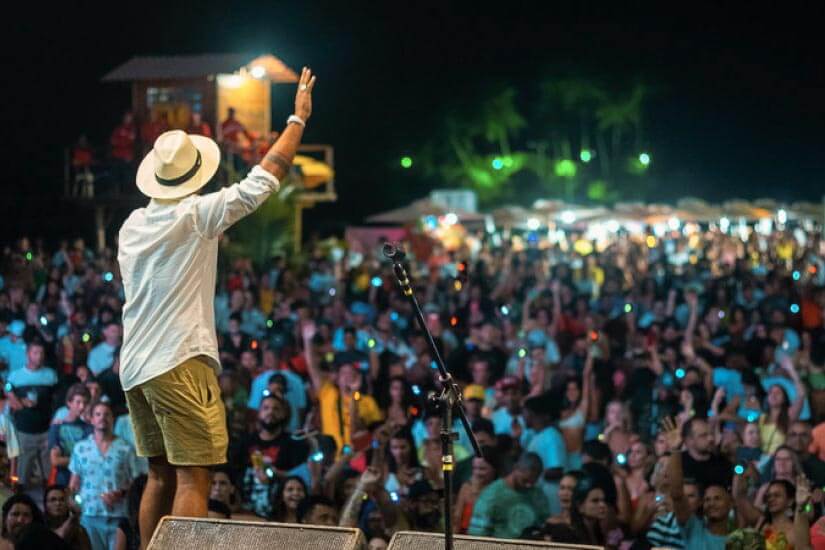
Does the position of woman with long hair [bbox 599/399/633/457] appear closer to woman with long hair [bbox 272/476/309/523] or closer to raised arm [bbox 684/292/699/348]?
woman with long hair [bbox 272/476/309/523]

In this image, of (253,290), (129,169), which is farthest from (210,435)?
(129,169)

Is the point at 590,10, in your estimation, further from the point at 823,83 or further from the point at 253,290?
the point at 253,290

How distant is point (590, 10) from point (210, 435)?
214 feet

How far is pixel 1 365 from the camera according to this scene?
1130 centimetres

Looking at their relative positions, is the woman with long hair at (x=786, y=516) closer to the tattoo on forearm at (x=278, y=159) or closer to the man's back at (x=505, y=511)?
the man's back at (x=505, y=511)

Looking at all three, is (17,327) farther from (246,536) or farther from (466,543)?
(466,543)

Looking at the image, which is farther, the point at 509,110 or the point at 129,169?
the point at 509,110

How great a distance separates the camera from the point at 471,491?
8.35 m

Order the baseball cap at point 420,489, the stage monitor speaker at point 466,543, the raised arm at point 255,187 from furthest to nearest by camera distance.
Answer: the baseball cap at point 420,489, the raised arm at point 255,187, the stage monitor speaker at point 466,543

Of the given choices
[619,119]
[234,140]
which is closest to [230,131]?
[234,140]

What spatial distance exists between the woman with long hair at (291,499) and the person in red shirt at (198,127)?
14589 millimetres

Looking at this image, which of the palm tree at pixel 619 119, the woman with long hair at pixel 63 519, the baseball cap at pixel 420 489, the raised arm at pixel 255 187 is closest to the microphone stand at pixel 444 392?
the raised arm at pixel 255 187

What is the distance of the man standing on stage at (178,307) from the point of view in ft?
17.6

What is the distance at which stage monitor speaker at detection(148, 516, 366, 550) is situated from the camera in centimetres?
495
